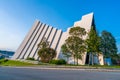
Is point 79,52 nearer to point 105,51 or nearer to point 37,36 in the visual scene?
point 105,51

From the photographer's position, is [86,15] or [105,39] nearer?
[105,39]

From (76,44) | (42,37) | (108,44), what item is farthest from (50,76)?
(42,37)

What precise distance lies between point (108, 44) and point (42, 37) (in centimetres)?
3056

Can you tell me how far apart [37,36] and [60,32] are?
10.5m

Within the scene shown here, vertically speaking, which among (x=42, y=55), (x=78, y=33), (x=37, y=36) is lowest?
(x=42, y=55)

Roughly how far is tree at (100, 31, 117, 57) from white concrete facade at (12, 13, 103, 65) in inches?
439

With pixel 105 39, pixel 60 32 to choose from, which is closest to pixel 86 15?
pixel 60 32

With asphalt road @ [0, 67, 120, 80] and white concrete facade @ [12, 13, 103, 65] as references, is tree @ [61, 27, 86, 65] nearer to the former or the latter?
white concrete facade @ [12, 13, 103, 65]

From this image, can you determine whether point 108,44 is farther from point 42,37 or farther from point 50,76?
point 50,76

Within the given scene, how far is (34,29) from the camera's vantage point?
94.5 meters

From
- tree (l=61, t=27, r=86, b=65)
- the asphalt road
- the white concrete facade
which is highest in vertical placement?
the white concrete facade

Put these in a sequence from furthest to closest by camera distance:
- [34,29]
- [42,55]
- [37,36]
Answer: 1. [34,29]
2. [37,36]
3. [42,55]

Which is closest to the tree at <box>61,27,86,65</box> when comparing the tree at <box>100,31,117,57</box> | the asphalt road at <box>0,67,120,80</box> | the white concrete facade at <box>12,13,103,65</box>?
the tree at <box>100,31,117,57</box>

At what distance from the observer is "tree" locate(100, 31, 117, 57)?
63.0 meters
